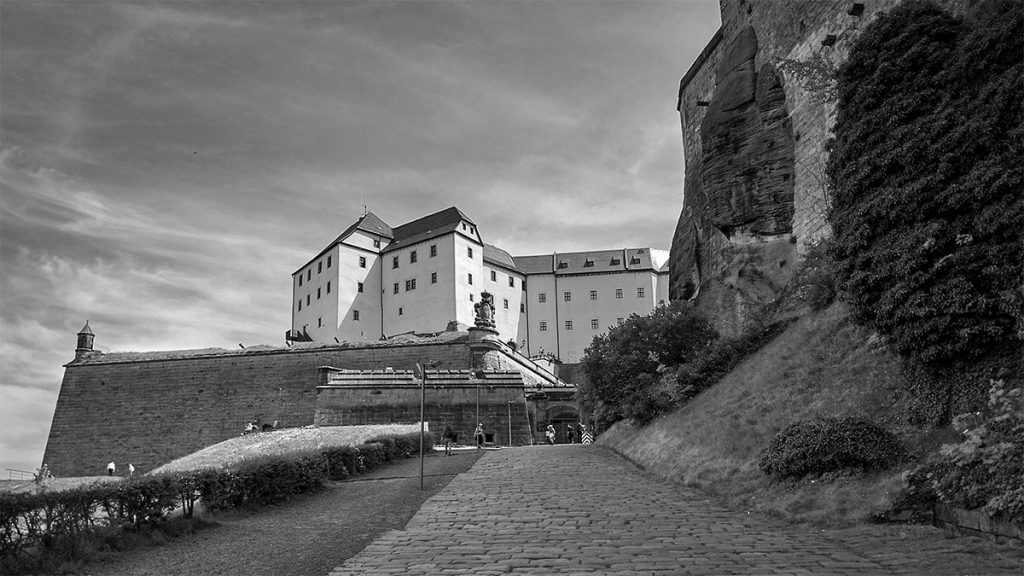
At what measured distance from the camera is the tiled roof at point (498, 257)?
7081cm

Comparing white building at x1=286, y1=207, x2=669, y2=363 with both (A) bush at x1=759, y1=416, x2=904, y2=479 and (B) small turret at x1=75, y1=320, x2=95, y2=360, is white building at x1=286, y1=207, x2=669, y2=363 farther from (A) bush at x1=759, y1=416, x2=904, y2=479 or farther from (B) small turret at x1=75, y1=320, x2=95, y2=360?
(A) bush at x1=759, y1=416, x2=904, y2=479

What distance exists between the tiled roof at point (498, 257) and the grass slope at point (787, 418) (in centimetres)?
4960

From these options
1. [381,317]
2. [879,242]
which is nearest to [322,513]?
[879,242]

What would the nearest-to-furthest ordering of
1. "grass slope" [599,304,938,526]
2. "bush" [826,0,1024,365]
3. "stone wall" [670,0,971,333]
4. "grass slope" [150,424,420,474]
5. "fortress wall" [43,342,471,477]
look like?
"grass slope" [599,304,938,526]
"bush" [826,0,1024,365]
"stone wall" [670,0,971,333]
"grass slope" [150,424,420,474]
"fortress wall" [43,342,471,477]

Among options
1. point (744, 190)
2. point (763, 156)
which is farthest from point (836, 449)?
point (763, 156)

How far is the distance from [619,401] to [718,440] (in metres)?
8.99

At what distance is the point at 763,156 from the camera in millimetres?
27219

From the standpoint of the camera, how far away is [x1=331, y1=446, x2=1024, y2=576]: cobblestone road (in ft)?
25.9

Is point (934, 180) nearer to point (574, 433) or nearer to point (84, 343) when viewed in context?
point (574, 433)

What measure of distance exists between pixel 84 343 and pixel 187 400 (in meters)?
11.2

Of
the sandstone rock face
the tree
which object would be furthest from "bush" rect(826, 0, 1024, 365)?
the sandstone rock face

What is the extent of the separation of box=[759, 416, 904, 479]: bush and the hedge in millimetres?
9546

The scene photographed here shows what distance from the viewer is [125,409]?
48062 mm

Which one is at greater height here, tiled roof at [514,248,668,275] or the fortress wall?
tiled roof at [514,248,668,275]
